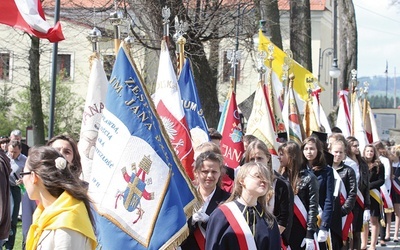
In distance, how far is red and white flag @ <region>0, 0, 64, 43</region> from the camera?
361 inches

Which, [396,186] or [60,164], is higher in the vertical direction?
[60,164]

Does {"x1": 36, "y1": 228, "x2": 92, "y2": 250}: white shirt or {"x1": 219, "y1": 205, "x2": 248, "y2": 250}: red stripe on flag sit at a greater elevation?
{"x1": 36, "y1": 228, "x2": 92, "y2": 250}: white shirt

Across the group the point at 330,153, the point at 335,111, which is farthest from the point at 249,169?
the point at 335,111

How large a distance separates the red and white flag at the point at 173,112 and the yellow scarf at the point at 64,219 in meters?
4.04

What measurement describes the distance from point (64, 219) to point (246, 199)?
6.07ft

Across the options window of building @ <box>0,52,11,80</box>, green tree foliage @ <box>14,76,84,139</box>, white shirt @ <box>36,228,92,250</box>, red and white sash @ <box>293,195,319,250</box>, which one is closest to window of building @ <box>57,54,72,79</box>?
green tree foliage @ <box>14,76,84,139</box>

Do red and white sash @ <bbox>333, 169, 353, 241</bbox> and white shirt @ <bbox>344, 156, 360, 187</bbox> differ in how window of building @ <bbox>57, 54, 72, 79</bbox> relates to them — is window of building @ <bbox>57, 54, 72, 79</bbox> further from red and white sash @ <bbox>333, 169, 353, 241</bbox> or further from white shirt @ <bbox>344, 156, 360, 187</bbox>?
red and white sash @ <bbox>333, 169, 353, 241</bbox>

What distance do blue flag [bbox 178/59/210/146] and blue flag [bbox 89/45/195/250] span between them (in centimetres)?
323

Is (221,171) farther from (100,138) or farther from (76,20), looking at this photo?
(76,20)

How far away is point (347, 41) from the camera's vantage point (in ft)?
83.1

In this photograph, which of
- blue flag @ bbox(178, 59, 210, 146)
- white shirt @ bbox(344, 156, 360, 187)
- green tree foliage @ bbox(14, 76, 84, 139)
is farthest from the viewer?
green tree foliage @ bbox(14, 76, 84, 139)

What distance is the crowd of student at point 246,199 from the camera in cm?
486

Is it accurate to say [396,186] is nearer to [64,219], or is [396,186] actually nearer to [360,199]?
[360,199]

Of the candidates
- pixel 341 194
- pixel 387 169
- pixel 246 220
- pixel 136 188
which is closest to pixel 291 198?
pixel 136 188
